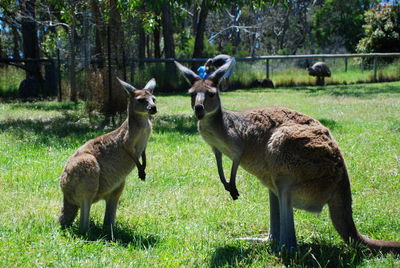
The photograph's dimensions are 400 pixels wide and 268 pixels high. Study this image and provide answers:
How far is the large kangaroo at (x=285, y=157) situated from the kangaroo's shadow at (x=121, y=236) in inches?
29.4

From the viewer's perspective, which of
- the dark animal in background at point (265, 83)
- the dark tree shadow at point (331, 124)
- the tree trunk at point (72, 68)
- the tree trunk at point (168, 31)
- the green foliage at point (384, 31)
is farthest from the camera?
the green foliage at point (384, 31)

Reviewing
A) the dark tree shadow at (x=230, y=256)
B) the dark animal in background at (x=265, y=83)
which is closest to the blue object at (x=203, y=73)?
the dark tree shadow at (x=230, y=256)

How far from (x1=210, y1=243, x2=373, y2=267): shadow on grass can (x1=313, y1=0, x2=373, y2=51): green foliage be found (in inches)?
1289

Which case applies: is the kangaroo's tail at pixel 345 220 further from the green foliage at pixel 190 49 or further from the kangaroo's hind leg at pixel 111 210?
the green foliage at pixel 190 49

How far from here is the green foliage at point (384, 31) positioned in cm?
2380

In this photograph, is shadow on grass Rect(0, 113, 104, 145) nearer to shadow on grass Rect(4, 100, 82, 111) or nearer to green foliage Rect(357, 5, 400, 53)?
shadow on grass Rect(4, 100, 82, 111)

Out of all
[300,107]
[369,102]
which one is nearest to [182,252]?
[300,107]

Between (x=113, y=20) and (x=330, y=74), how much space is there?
1316 centimetres

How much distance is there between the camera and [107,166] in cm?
380

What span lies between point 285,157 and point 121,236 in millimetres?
1463

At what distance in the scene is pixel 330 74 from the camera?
20.4 meters

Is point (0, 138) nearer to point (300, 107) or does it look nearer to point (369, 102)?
point (300, 107)

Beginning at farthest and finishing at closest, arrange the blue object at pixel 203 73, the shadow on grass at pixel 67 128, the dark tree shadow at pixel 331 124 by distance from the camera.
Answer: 1. the dark tree shadow at pixel 331 124
2. the shadow on grass at pixel 67 128
3. the blue object at pixel 203 73

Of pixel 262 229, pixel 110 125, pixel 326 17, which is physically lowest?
pixel 262 229
